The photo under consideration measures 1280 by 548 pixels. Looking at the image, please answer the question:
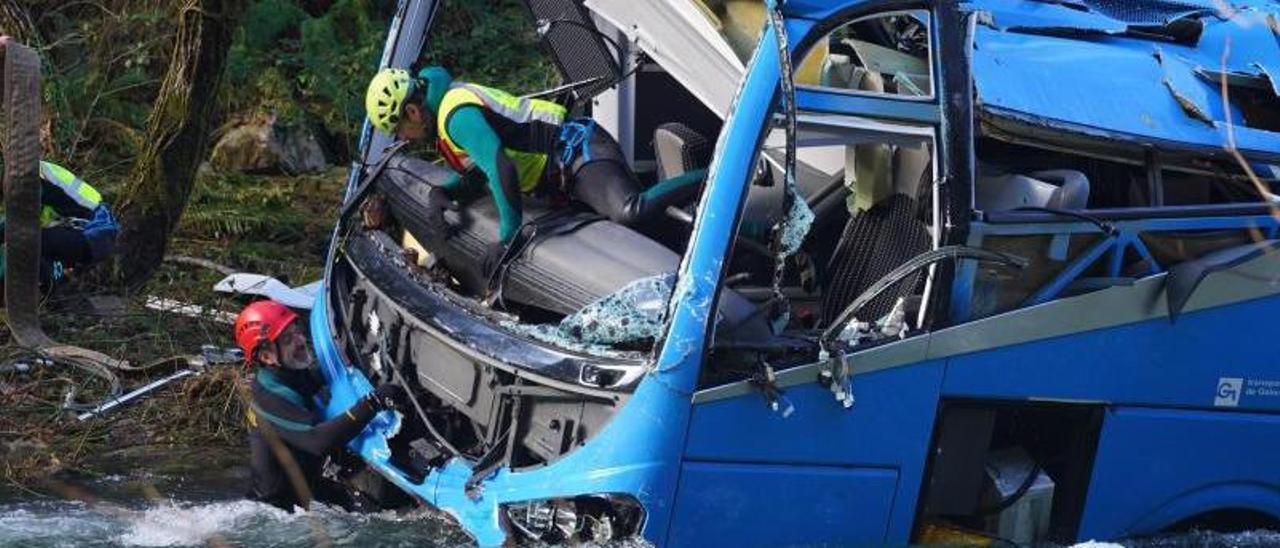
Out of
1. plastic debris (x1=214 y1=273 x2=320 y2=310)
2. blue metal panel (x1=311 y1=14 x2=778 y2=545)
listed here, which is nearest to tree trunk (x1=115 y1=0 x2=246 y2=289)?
plastic debris (x1=214 y1=273 x2=320 y2=310)

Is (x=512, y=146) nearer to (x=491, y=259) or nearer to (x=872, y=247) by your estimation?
(x=491, y=259)

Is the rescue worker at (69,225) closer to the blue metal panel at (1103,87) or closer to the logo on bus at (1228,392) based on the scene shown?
the blue metal panel at (1103,87)

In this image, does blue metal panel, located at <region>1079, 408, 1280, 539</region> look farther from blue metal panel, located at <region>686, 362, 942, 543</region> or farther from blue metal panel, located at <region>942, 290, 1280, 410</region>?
blue metal panel, located at <region>686, 362, 942, 543</region>

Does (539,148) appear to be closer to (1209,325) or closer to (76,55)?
(1209,325)

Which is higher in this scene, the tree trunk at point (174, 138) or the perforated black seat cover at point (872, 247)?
the perforated black seat cover at point (872, 247)

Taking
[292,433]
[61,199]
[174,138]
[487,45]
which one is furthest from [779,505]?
[487,45]

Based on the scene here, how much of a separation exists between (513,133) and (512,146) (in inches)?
2.0

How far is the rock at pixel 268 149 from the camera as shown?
12.4 metres

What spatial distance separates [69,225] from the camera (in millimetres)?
8438

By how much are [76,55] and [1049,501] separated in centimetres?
783

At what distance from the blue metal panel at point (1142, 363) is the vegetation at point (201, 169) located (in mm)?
3842

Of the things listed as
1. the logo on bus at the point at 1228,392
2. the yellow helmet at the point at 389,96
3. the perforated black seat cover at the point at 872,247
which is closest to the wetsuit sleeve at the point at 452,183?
the yellow helmet at the point at 389,96

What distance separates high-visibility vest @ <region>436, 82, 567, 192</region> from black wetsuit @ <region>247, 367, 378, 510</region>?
3.48 ft

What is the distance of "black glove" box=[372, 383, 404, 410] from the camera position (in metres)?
6.24
